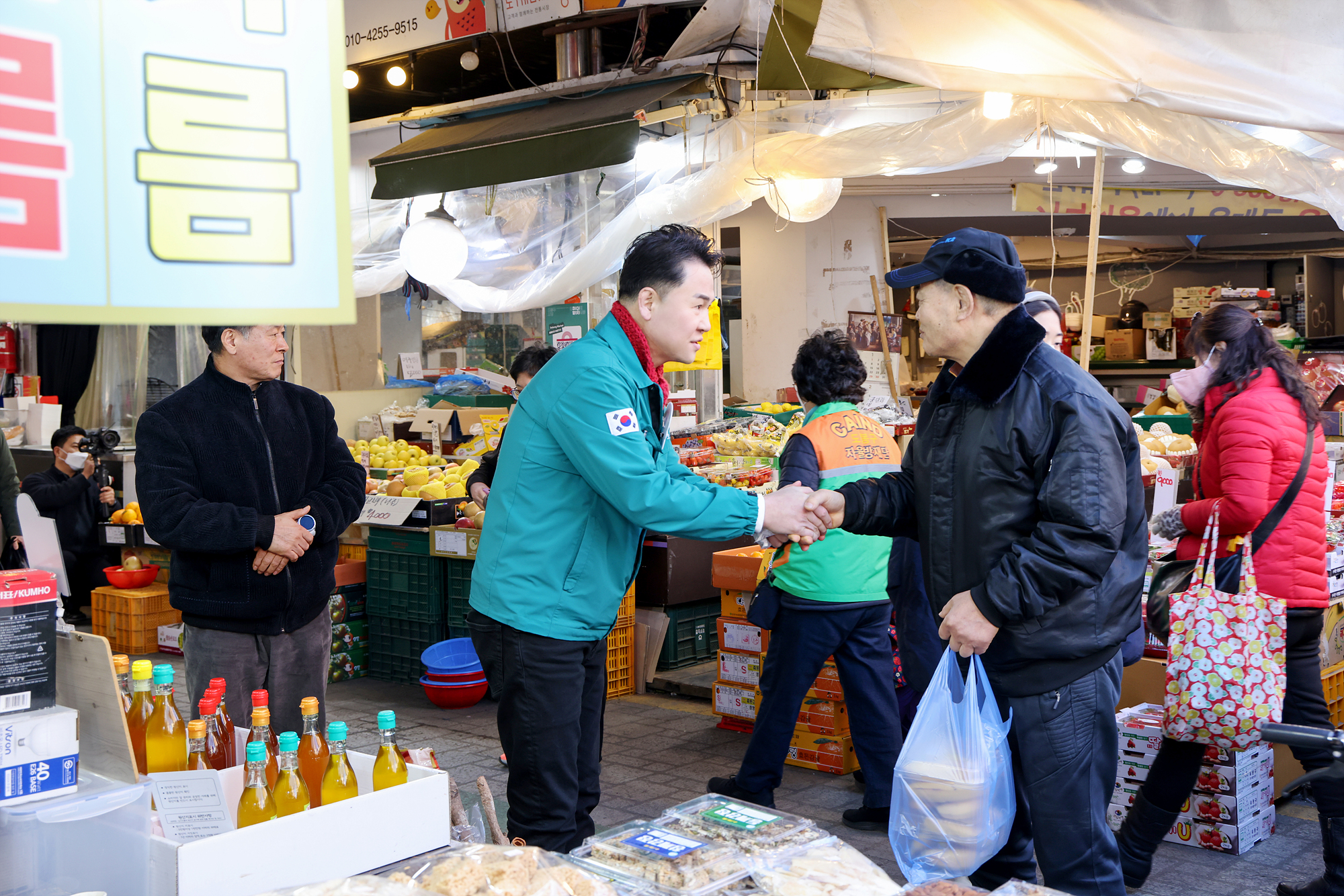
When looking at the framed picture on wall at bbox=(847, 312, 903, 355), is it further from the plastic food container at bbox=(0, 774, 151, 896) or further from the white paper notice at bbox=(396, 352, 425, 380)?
the plastic food container at bbox=(0, 774, 151, 896)

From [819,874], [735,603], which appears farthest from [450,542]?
[819,874]

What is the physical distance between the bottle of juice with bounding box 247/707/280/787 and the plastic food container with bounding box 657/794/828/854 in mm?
761

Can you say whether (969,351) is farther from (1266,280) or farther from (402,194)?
(1266,280)

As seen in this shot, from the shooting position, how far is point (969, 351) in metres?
2.68

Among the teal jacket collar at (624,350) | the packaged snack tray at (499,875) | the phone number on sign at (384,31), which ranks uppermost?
the phone number on sign at (384,31)

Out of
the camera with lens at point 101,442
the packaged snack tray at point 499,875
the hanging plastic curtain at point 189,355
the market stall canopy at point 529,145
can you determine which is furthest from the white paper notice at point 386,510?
the hanging plastic curtain at point 189,355

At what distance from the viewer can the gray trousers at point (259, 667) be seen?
3287mm

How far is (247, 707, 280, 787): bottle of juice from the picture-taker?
2.04 meters

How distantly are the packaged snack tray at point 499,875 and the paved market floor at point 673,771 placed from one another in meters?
2.29

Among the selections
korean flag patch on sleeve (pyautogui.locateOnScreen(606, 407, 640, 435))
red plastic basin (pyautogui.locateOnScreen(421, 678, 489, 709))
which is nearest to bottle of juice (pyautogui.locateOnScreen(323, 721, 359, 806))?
korean flag patch on sleeve (pyautogui.locateOnScreen(606, 407, 640, 435))

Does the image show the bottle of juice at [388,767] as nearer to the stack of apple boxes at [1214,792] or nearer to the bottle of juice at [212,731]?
the bottle of juice at [212,731]

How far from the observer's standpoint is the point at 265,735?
2074 mm

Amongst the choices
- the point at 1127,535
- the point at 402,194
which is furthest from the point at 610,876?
the point at 402,194

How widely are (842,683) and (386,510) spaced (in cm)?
339
